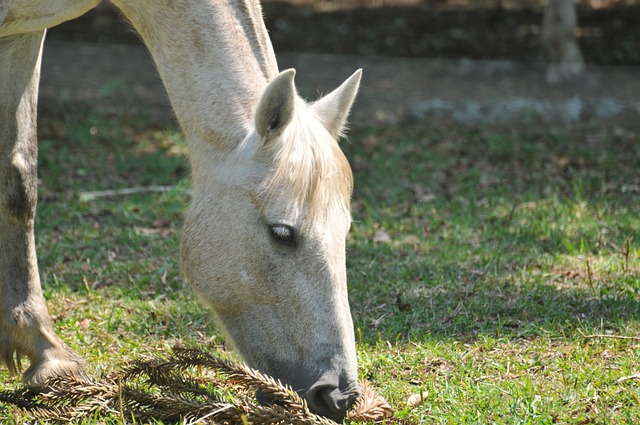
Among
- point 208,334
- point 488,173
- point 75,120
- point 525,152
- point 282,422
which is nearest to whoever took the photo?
point 282,422

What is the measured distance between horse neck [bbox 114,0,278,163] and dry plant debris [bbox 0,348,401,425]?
0.79 metres

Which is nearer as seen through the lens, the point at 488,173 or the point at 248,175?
the point at 248,175

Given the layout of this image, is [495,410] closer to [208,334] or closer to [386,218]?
[208,334]

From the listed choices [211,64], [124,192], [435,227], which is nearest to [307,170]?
[211,64]

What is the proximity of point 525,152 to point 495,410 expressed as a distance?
4.52m

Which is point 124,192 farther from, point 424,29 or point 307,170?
point 424,29

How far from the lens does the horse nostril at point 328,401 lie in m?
2.70

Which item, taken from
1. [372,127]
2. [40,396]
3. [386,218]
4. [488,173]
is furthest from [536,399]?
[372,127]

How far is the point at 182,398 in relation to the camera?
2.88 metres

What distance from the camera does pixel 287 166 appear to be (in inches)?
113

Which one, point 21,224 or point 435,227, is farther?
point 435,227

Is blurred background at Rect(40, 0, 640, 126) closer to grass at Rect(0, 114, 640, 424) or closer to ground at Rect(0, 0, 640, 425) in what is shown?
ground at Rect(0, 0, 640, 425)

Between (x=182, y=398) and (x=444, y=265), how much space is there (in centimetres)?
222

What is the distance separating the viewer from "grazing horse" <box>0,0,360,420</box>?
9.29ft
